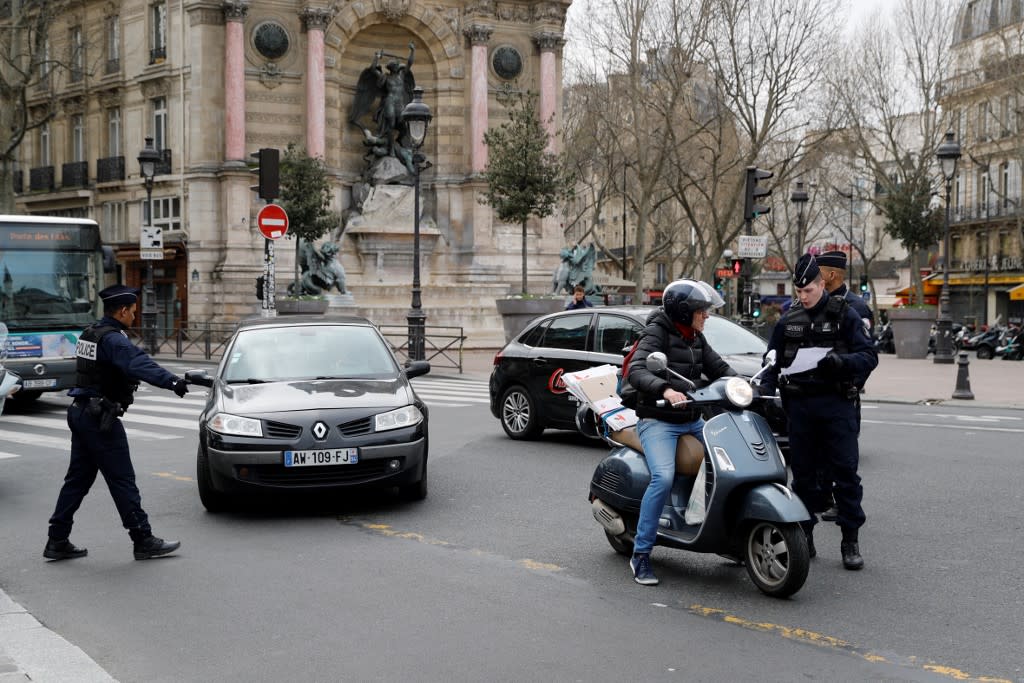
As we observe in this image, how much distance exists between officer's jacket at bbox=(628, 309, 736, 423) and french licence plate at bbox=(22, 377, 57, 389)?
1257 centimetres

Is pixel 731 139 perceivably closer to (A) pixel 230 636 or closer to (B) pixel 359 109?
(B) pixel 359 109

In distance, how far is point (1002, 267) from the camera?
5728 cm

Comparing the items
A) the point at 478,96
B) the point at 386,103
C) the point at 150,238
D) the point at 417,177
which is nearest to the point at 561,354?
the point at 417,177

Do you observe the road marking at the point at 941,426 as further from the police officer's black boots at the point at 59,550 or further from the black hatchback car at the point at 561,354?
the police officer's black boots at the point at 59,550

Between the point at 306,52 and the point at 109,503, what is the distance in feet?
106

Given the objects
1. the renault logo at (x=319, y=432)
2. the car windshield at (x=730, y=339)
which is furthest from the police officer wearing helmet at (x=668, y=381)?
the car windshield at (x=730, y=339)

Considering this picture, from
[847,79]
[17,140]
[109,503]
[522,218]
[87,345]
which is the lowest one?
[109,503]

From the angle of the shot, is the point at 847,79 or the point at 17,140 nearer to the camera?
the point at 17,140

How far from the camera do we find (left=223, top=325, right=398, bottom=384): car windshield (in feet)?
30.8

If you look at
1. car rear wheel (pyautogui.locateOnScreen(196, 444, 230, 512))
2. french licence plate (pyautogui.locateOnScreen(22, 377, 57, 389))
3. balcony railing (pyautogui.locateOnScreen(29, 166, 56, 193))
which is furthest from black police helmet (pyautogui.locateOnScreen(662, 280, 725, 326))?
balcony railing (pyautogui.locateOnScreen(29, 166, 56, 193))

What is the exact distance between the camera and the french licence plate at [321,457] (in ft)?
27.3

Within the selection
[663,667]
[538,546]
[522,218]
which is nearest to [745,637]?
[663,667]

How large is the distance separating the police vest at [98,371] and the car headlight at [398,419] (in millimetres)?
2048

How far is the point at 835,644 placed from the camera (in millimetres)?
5359
